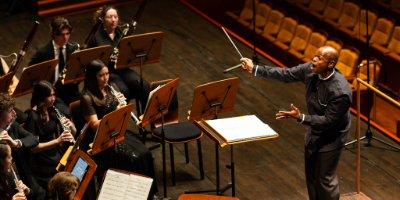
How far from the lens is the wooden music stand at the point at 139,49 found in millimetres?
3797

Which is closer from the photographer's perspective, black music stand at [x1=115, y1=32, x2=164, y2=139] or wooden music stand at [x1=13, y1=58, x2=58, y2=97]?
wooden music stand at [x1=13, y1=58, x2=58, y2=97]

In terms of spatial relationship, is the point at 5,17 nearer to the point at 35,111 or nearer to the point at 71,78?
the point at 71,78

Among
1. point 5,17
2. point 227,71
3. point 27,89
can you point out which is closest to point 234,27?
point 227,71

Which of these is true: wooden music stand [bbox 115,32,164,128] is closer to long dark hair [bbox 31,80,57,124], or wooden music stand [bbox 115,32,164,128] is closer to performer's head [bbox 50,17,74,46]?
performer's head [bbox 50,17,74,46]

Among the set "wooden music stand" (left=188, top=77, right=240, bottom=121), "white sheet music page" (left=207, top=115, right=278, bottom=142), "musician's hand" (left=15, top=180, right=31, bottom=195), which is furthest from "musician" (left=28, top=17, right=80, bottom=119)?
"white sheet music page" (left=207, top=115, right=278, bottom=142)

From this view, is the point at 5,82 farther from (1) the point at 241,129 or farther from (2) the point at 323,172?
(2) the point at 323,172

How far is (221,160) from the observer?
3.91 meters

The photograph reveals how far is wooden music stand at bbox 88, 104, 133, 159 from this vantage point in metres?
2.88

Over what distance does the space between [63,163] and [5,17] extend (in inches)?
176

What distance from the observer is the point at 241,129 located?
283cm

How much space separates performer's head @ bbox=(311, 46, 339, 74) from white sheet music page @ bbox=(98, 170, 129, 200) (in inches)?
49.8

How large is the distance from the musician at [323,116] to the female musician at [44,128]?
1.56 m

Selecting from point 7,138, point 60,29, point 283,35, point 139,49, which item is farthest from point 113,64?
point 283,35

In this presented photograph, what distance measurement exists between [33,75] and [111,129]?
1.11 meters
